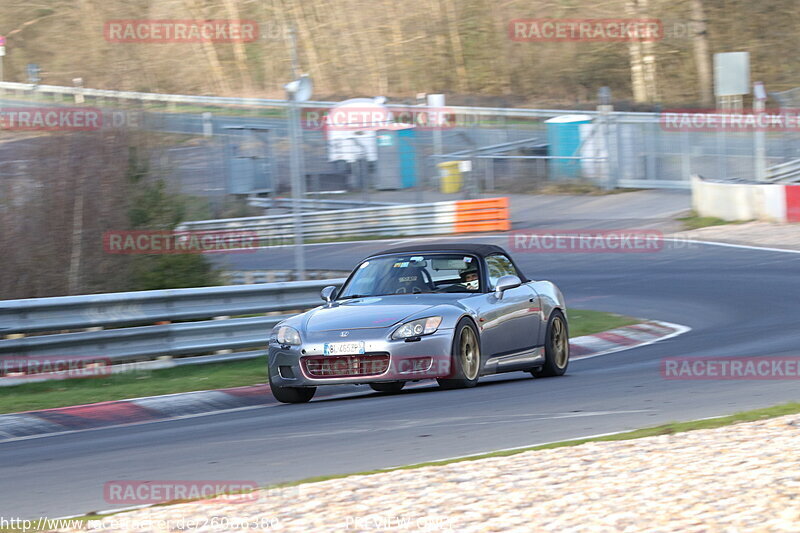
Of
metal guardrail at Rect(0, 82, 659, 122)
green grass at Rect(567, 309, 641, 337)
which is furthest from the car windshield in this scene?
metal guardrail at Rect(0, 82, 659, 122)

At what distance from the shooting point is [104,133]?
51.3ft

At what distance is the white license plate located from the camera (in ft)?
33.0

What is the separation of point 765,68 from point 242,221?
81.5ft

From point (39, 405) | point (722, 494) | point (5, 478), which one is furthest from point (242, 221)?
point (722, 494)

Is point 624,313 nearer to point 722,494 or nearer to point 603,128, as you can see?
point 722,494

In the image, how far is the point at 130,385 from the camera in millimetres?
12055

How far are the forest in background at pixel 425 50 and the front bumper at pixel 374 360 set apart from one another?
33.6 meters

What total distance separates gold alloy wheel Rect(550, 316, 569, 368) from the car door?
16.0 inches

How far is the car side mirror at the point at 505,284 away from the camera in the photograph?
36.5ft
